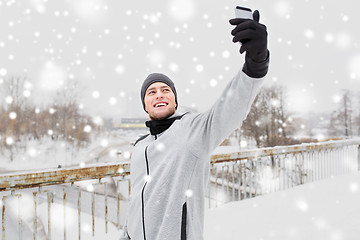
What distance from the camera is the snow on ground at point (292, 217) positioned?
10.7 ft

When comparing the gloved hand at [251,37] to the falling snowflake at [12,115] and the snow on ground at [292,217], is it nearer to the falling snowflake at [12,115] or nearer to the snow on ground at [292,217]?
the snow on ground at [292,217]

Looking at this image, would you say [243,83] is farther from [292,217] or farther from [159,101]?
[292,217]

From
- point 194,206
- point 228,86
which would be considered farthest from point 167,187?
point 228,86

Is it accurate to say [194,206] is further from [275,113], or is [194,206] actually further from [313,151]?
[275,113]

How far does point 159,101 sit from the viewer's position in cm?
150

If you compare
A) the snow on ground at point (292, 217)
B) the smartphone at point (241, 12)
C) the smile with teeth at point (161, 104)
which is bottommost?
the snow on ground at point (292, 217)

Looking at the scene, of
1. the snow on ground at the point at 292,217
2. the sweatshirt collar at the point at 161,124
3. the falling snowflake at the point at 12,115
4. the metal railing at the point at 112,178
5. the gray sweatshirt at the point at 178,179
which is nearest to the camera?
the gray sweatshirt at the point at 178,179

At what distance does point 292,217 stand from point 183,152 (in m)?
3.34

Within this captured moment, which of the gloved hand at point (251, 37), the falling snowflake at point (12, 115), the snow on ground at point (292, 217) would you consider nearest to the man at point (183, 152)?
the gloved hand at point (251, 37)

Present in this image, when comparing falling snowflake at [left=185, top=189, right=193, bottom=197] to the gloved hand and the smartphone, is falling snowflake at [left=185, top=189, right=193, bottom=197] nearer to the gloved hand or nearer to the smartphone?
the gloved hand

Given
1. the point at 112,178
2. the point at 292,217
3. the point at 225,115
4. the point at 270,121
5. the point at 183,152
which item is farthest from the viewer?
the point at 270,121

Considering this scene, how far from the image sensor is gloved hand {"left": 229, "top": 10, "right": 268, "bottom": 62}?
987 mm

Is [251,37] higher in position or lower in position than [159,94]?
higher

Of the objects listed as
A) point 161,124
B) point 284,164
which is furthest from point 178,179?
point 284,164
